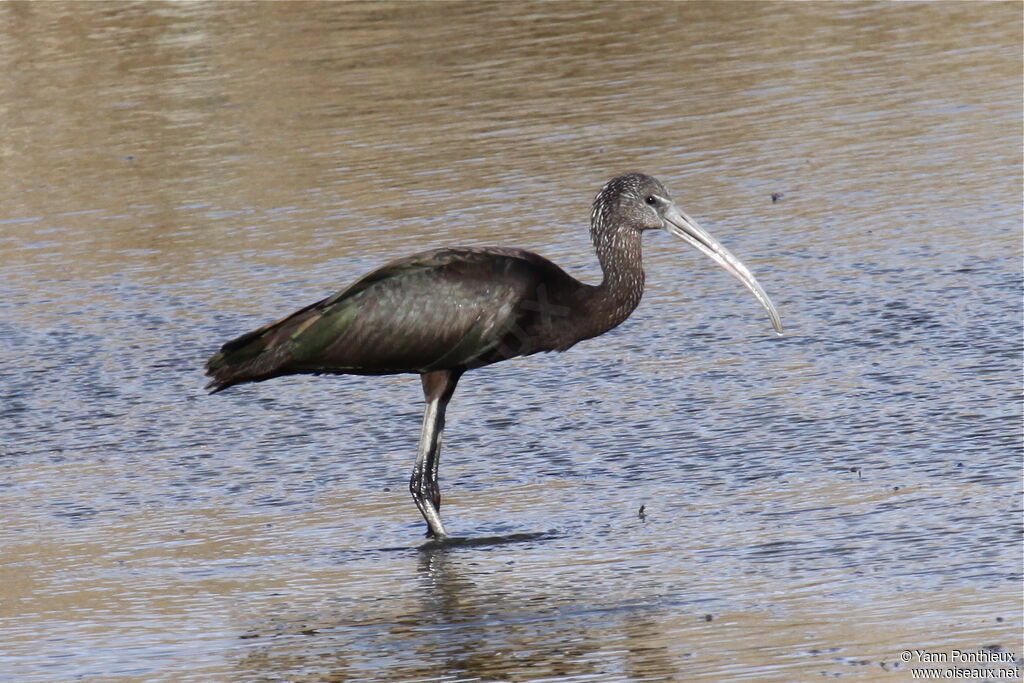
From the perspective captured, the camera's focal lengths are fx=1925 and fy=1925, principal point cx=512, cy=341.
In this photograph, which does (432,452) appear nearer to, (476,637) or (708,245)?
(708,245)

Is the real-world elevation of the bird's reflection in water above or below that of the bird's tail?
below

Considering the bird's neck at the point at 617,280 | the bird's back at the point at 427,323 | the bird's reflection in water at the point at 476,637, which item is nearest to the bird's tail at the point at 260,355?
the bird's back at the point at 427,323

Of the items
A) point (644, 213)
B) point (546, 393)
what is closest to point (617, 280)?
point (644, 213)

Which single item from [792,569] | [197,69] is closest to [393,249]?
[792,569]

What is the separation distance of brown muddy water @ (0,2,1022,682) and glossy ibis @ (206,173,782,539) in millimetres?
584

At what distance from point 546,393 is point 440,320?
1.69m

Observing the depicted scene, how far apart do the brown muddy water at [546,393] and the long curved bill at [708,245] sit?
2.24 ft

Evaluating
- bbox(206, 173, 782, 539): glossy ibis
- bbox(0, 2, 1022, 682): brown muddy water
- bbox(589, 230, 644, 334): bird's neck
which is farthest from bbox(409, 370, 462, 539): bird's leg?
bbox(589, 230, 644, 334): bird's neck

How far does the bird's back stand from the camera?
27.5 feet

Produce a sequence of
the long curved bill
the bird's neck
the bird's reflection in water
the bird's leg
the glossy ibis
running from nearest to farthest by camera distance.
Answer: the bird's reflection in water < the bird's leg < the glossy ibis < the bird's neck < the long curved bill

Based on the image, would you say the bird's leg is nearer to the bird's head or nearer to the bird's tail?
the bird's tail

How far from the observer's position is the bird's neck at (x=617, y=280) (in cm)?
856

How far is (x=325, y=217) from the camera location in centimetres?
1467

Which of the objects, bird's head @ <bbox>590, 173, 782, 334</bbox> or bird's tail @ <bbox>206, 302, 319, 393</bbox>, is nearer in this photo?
bird's tail @ <bbox>206, 302, 319, 393</bbox>
